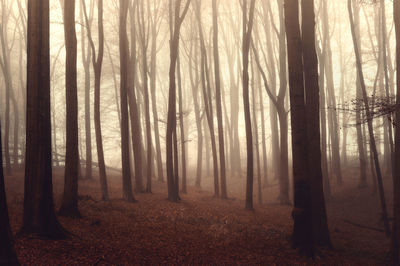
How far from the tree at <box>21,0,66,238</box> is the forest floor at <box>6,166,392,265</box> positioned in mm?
467

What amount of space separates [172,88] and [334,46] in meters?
22.4

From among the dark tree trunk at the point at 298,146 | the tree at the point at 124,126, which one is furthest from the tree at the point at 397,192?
the tree at the point at 124,126

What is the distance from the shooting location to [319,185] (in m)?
8.97

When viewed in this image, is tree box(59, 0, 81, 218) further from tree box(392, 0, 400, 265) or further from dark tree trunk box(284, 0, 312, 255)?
tree box(392, 0, 400, 265)

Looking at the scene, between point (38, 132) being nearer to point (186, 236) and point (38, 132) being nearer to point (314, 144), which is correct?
point (186, 236)

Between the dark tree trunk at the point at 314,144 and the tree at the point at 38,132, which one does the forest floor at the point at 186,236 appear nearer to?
the tree at the point at 38,132

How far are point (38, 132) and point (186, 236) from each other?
4709mm

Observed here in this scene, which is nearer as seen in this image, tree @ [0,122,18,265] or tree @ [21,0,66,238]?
tree @ [0,122,18,265]

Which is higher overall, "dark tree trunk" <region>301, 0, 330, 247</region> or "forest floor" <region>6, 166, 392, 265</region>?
"dark tree trunk" <region>301, 0, 330, 247</region>

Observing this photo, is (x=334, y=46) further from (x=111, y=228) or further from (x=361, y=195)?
(x=111, y=228)

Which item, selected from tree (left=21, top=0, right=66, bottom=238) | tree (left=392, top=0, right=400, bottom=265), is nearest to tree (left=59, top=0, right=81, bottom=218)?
tree (left=21, top=0, right=66, bottom=238)

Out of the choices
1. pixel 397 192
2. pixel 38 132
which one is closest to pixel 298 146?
pixel 397 192

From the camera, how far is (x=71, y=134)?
8.97 metres

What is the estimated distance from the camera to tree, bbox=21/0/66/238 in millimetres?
6355
